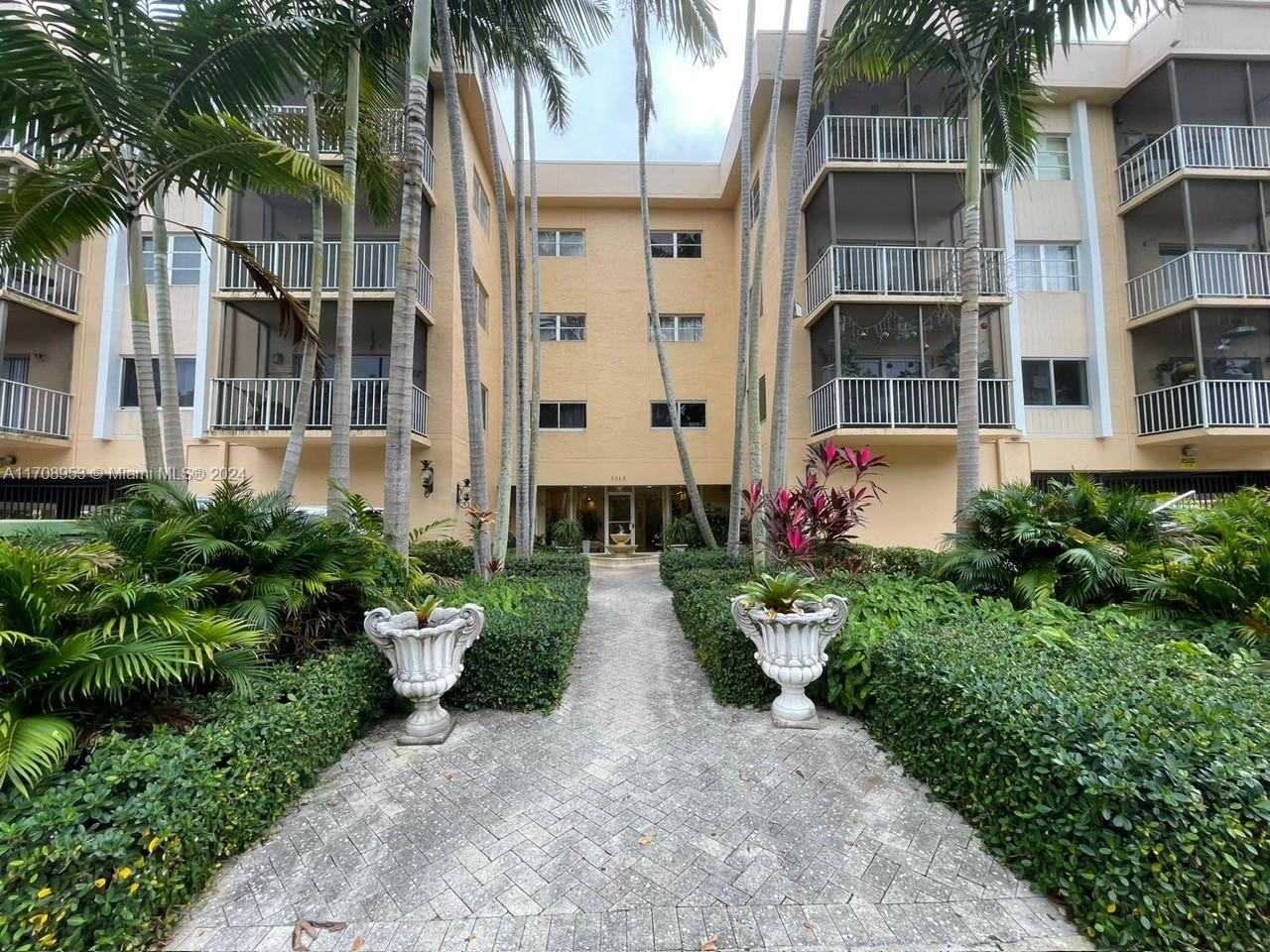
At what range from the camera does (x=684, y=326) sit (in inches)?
614

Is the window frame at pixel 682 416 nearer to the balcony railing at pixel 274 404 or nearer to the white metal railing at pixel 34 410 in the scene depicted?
the balcony railing at pixel 274 404

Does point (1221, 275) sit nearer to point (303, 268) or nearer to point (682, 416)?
point (682, 416)

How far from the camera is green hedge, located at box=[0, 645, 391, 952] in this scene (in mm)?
1761

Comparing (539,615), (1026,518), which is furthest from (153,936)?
(1026,518)

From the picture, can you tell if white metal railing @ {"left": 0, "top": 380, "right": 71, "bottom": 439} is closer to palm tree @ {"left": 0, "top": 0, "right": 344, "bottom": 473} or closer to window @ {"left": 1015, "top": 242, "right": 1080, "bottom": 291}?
palm tree @ {"left": 0, "top": 0, "right": 344, "bottom": 473}

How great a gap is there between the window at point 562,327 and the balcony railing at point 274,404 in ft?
21.1

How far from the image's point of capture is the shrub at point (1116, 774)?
1854 mm

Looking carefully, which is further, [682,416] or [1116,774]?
[682,416]

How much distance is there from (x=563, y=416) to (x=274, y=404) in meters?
7.29

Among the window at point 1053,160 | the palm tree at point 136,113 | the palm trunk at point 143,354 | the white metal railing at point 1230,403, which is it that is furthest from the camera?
the window at point 1053,160

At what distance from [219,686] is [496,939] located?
232 cm

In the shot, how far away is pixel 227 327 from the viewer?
33.5 feet

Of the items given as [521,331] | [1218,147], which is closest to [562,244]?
[521,331]

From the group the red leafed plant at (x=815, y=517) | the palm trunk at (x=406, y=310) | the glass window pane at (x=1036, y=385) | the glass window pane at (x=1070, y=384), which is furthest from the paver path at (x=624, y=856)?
the glass window pane at (x=1070, y=384)
